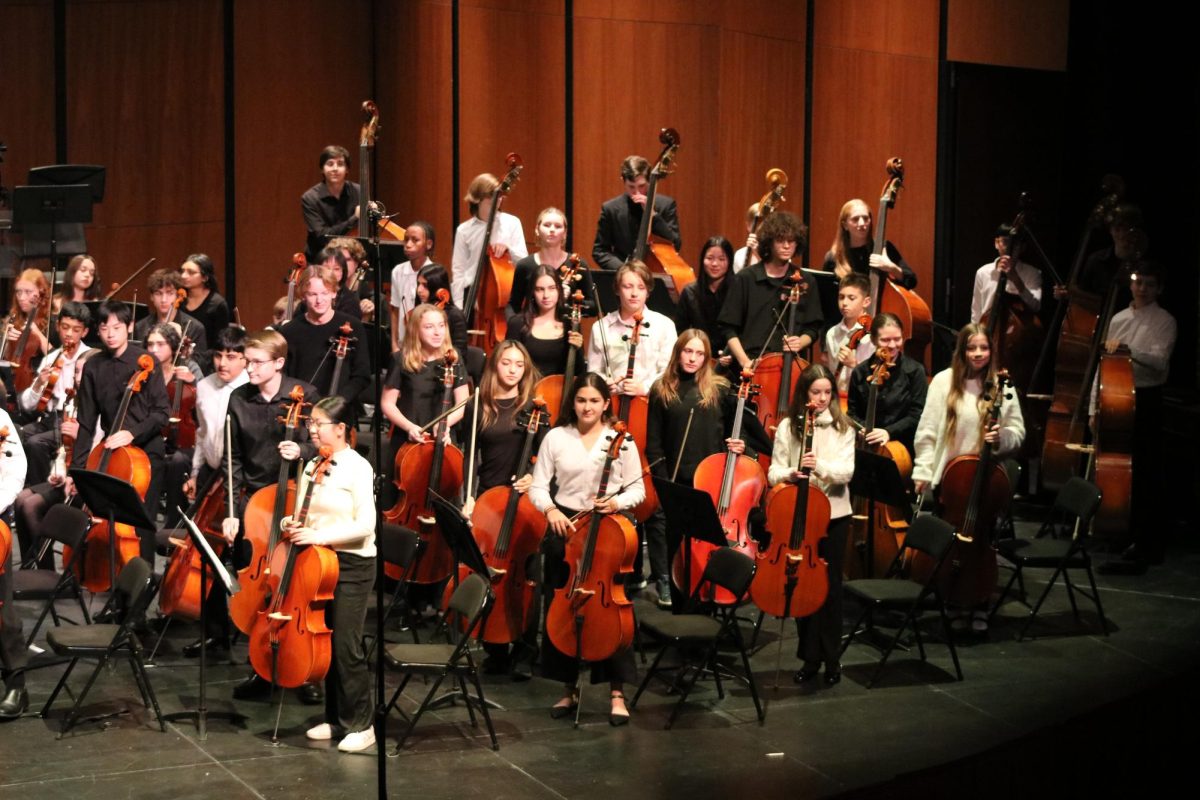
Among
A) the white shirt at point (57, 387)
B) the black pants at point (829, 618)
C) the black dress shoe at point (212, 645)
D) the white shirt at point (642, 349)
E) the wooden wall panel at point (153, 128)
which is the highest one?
the wooden wall panel at point (153, 128)

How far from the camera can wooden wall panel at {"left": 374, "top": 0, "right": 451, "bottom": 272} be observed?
35.8ft

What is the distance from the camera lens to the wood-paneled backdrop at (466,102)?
10758mm

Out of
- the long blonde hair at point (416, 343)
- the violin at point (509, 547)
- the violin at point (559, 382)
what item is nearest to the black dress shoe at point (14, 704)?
the violin at point (509, 547)

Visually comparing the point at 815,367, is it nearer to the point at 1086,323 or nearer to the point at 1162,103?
the point at 1086,323

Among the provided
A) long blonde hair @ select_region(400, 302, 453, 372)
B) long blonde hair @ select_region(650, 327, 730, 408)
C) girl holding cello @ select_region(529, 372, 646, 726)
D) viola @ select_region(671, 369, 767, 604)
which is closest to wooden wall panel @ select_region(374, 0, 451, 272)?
long blonde hair @ select_region(400, 302, 453, 372)

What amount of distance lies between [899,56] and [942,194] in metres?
1.03

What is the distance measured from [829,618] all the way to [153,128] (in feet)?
21.5

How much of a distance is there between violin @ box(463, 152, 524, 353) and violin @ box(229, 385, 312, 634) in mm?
2370

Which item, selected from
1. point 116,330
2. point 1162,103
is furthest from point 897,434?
point 116,330

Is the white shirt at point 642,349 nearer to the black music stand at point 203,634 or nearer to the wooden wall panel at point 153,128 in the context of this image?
the black music stand at point 203,634

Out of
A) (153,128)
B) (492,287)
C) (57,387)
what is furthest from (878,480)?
(153,128)

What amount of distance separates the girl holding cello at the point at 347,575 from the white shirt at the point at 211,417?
960 millimetres

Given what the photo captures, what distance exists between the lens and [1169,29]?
8445 mm

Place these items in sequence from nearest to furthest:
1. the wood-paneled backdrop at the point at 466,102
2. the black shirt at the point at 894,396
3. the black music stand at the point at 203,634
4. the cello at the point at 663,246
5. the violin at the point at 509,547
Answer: the black music stand at the point at 203,634 → the violin at the point at 509,547 → the black shirt at the point at 894,396 → the cello at the point at 663,246 → the wood-paneled backdrop at the point at 466,102
